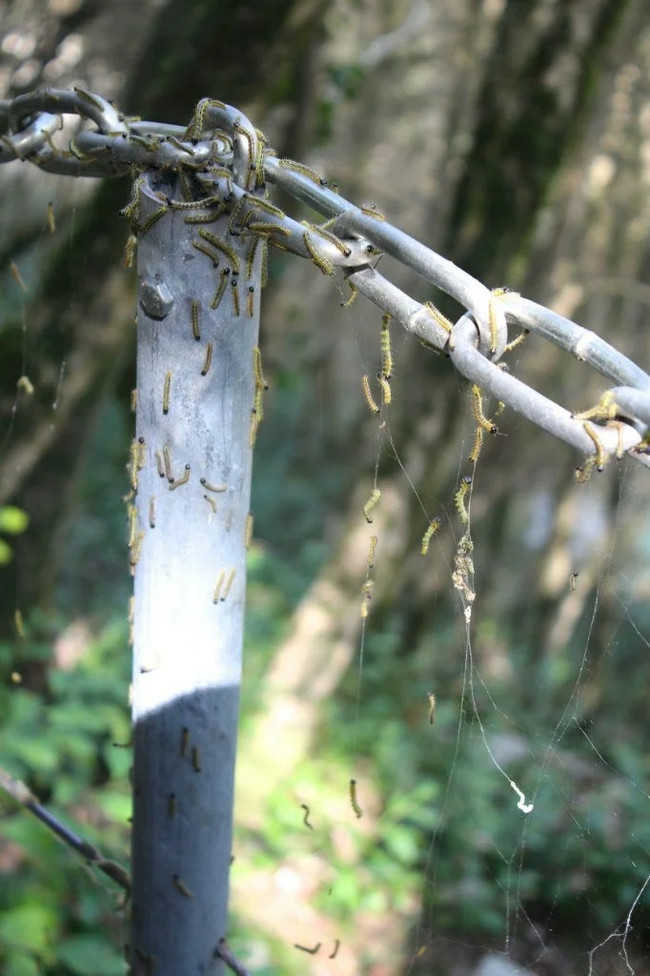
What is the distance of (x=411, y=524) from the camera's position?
626 cm

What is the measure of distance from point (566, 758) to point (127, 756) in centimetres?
334

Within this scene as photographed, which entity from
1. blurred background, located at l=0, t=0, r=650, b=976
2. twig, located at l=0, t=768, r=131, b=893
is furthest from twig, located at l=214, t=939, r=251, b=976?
blurred background, located at l=0, t=0, r=650, b=976

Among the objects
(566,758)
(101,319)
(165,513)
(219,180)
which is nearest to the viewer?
(219,180)

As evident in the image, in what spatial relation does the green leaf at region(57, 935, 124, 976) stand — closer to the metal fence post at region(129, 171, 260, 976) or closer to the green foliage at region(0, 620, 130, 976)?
the green foliage at region(0, 620, 130, 976)

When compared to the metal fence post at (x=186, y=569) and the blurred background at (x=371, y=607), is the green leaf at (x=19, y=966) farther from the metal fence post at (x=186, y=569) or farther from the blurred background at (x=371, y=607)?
the metal fence post at (x=186, y=569)

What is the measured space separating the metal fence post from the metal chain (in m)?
0.04

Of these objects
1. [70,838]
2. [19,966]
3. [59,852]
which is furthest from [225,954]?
[59,852]

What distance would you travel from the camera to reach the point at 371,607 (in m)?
6.57

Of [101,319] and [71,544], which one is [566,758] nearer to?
[101,319]

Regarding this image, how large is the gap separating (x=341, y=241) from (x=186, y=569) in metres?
0.59

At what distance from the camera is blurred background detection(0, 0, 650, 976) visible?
363 centimetres

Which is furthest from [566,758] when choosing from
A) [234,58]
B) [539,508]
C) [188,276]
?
[539,508]

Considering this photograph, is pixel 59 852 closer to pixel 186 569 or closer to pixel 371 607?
pixel 186 569

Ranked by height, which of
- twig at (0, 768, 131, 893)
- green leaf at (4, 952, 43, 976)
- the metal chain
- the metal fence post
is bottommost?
green leaf at (4, 952, 43, 976)
